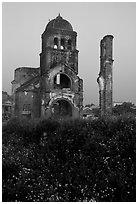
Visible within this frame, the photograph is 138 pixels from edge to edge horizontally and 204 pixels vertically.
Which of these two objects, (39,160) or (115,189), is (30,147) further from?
(115,189)

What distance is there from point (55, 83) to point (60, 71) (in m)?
1.77

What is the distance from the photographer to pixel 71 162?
6742mm

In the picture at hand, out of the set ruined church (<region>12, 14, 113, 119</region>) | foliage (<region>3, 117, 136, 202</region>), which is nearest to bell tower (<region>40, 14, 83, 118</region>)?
ruined church (<region>12, 14, 113, 119</region>)

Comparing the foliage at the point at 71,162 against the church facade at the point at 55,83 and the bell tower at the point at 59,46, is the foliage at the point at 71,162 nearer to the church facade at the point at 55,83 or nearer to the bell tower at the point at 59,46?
the church facade at the point at 55,83

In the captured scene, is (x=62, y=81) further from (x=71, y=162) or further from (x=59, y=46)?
(x=71, y=162)

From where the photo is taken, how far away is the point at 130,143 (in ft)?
22.5

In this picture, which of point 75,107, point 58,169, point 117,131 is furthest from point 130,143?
point 75,107

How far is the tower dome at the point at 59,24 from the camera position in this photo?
25395 millimetres

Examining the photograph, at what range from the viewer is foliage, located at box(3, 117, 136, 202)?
5559 mm

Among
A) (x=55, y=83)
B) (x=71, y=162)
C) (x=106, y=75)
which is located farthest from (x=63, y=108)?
(x=71, y=162)

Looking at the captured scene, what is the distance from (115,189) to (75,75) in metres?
19.4

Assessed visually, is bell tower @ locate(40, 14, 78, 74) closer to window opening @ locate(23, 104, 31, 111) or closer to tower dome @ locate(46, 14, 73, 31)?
tower dome @ locate(46, 14, 73, 31)

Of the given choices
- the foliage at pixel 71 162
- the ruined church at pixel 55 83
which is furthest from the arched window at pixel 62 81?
the foliage at pixel 71 162

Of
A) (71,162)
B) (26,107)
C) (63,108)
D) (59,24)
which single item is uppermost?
(59,24)
